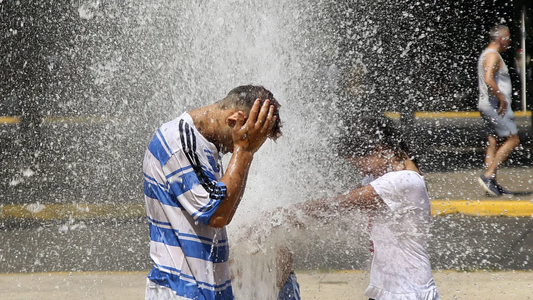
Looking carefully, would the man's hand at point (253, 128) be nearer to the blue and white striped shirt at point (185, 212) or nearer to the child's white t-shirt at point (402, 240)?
the blue and white striped shirt at point (185, 212)

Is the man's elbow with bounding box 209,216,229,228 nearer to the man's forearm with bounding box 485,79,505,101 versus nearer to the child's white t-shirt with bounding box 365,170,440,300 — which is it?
the child's white t-shirt with bounding box 365,170,440,300

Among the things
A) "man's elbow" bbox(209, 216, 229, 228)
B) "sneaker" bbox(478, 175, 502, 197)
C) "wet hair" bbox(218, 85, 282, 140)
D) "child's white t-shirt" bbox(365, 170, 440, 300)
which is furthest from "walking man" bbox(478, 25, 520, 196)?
"man's elbow" bbox(209, 216, 229, 228)

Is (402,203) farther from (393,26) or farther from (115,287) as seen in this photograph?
(393,26)

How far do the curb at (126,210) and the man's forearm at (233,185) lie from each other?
572 cm

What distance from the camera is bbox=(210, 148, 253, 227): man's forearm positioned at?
2.51 metres

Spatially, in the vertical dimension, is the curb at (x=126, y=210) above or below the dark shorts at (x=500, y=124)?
below

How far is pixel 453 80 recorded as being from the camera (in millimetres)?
20781

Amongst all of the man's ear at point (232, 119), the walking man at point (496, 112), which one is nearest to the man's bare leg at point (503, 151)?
the walking man at point (496, 112)

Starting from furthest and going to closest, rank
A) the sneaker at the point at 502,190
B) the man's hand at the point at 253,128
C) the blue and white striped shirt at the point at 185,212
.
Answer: the sneaker at the point at 502,190
the man's hand at the point at 253,128
the blue and white striped shirt at the point at 185,212

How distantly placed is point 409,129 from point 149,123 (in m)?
4.91

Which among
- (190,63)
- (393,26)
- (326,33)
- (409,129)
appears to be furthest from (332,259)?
(393,26)

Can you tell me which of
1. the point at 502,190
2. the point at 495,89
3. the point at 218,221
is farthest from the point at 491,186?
the point at 218,221

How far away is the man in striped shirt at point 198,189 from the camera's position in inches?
99.0

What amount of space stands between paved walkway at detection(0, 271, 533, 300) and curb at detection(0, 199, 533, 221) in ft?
7.31
